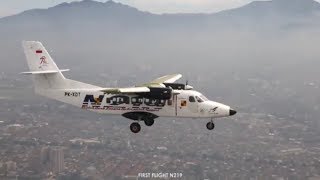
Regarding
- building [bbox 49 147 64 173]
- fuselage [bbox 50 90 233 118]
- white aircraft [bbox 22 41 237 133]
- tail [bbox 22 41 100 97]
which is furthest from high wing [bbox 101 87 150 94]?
building [bbox 49 147 64 173]

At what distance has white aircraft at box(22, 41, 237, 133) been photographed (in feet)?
176

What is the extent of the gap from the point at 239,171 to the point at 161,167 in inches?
725

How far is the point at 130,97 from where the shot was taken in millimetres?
54406

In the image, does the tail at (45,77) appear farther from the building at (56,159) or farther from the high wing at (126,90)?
the building at (56,159)

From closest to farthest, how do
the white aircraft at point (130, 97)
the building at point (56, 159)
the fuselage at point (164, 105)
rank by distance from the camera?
1. the white aircraft at point (130, 97)
2. the fuselage at point (164, 105)
3. the building at point (56, 159)

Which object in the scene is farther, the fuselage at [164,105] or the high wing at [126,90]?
the fuselage at [164,105]

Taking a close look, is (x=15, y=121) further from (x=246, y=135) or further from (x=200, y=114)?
(x=200, y=114)

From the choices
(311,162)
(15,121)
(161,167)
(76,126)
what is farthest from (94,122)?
(311,162)

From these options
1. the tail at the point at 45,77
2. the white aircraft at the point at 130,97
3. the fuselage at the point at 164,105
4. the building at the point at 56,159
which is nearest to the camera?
the white aircraft at the point at 130,97

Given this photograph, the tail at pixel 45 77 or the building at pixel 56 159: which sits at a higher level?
the tail at pixel 45 77

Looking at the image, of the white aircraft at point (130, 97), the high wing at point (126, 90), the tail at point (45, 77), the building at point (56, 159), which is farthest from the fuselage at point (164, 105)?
the building at point (56, 159)

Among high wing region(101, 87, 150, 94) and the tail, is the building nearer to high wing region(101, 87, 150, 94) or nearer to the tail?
→ the tail

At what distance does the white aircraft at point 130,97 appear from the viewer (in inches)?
2110

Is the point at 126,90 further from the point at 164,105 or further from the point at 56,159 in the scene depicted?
the point at 56,159
